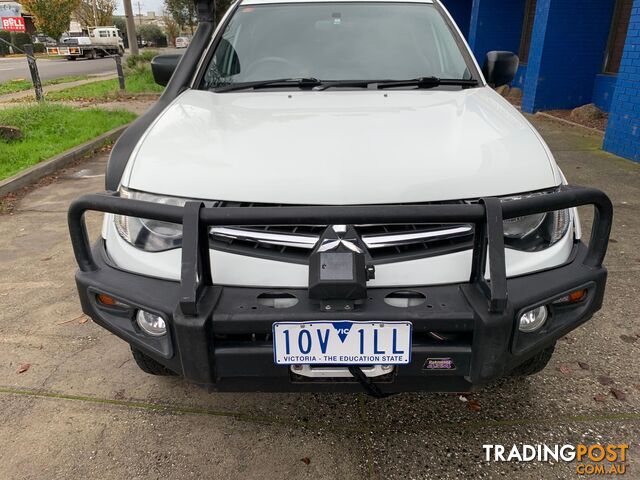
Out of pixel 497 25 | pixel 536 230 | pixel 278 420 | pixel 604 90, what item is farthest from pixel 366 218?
pixel 497 25

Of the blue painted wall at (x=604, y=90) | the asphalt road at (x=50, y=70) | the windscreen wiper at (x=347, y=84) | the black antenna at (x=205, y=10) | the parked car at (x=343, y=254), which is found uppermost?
the black antenna at (x=205, y=10)

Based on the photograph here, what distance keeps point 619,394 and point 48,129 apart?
8021 mm

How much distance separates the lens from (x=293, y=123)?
214cm

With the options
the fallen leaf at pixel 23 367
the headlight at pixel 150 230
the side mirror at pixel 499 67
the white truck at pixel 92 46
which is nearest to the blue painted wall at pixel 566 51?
the side mirror at pixel 499 67

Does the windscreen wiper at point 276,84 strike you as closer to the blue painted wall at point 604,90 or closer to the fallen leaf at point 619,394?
the fallen leaf at point 619,394

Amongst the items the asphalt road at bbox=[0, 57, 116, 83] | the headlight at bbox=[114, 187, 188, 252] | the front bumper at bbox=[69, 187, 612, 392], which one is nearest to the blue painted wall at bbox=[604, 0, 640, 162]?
the front bumper at bbox=[69, 187, 612, 392]

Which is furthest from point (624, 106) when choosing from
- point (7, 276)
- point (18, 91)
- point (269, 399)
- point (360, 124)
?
point (18, 91)

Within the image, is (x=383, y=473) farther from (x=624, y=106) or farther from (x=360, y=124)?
(x=624, y=106)

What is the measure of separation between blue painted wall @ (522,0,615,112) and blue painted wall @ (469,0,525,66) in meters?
3.28

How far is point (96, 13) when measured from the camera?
51000 millimetres

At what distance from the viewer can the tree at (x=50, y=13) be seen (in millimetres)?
36000

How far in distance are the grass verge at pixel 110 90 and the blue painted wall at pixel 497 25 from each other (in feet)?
26.3

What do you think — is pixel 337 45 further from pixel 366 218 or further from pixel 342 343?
pixel 342 343

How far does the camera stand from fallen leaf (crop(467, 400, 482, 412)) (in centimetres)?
230
